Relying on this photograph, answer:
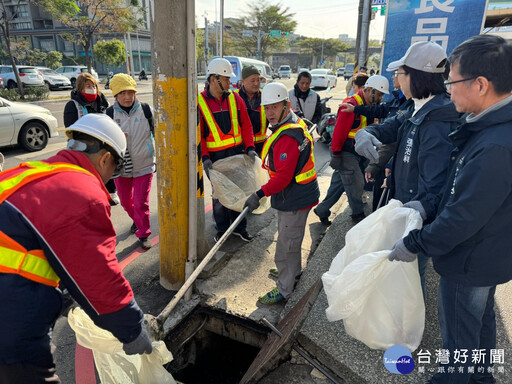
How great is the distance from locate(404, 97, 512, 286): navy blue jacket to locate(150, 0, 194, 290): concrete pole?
1.69m

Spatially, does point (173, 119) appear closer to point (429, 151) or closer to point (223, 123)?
point (223, 123)

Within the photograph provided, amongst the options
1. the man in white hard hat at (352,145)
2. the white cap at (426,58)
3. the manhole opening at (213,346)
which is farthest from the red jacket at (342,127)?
the manhole opening at (213,346)

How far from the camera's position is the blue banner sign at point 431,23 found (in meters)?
4.91

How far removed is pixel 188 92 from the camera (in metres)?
2.46

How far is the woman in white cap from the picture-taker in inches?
79.4

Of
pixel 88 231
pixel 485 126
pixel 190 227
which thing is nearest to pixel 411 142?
pixel 485 126

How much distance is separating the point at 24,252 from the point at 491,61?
6.39 feet

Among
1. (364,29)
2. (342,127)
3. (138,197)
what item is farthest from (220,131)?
(364,29)

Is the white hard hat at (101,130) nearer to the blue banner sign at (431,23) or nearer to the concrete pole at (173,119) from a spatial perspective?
the concrete pole at (173,119)

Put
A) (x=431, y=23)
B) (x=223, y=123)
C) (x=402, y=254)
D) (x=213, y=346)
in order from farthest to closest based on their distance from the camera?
(x=431, y=23), (x=223, y=123), (x=213, y=346), (x=402, y=254)

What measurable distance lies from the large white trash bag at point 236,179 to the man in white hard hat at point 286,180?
594mm

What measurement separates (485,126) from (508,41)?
0.38 meters

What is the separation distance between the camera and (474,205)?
141 cm

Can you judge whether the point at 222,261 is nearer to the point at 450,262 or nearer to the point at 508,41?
the point at 450,262
